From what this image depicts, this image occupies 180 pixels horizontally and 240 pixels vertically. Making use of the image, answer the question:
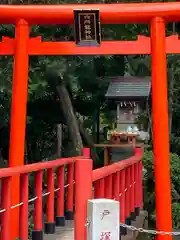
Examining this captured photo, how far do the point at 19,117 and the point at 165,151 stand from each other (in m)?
2.30

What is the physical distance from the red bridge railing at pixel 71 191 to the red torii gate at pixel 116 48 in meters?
0.57

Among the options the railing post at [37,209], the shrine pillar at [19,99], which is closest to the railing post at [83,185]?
the railing post at [37,209]

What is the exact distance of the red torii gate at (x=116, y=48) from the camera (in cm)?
731

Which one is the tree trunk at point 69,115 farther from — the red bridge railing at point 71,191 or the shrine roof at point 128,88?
the red bridge railing at point 71,191

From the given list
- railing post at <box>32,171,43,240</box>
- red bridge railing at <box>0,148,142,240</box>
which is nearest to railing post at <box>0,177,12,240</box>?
red bridge railing at <box>0,148,142,240</box>

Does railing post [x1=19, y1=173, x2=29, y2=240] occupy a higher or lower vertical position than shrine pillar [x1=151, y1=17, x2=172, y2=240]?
lower

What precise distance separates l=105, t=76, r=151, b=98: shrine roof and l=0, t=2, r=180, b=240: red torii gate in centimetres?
491

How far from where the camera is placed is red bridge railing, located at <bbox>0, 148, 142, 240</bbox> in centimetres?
357

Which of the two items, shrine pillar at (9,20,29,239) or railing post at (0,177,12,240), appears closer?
railing post at (0,177,12,240)

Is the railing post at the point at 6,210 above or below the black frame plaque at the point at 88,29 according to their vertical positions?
below

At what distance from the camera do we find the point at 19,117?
7.51 meters

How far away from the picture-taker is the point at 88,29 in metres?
7.61

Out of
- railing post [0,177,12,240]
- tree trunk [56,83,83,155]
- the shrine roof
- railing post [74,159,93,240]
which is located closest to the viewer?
railing post [74,159,93,240]

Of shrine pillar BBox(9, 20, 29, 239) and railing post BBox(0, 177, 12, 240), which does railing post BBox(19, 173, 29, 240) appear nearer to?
railing post BBox(0, 177, 12, 240)
